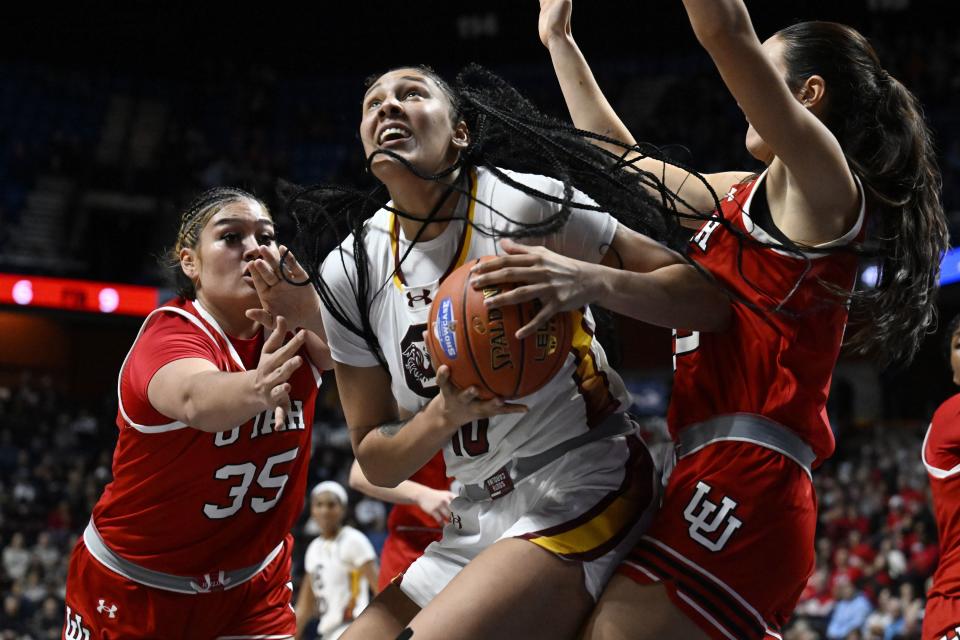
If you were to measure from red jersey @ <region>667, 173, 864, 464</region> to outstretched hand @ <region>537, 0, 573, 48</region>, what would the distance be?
105 centimetres

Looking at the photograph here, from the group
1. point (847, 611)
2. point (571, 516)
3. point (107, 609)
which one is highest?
point (571, 516)

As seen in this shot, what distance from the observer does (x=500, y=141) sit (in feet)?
9.80

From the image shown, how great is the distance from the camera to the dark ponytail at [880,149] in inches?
107

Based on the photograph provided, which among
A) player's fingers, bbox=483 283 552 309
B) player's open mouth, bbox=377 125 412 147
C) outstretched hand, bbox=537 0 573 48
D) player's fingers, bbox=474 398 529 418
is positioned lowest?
player's fingers, bbox=474 398 529 418

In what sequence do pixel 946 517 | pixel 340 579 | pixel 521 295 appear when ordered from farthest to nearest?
pixel 340 579
pixel 946 517
pixel 521 295

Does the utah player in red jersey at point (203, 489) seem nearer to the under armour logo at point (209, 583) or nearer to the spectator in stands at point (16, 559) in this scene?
the under armour logo at point (209, 583)

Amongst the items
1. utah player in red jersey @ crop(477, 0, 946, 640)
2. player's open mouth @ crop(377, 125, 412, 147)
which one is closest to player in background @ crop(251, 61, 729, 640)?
player's open mouth @ crop(377, 125, 412, 147)

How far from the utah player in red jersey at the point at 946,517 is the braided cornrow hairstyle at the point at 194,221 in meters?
2.75

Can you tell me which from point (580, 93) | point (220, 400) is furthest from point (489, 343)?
point (580, 93)

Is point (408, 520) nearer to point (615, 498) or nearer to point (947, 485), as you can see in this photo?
point (947, 485)

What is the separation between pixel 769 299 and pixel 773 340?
0.10 metres

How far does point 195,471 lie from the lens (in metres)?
3.75

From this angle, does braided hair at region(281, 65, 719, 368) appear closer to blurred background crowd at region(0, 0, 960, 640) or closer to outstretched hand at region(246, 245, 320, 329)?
outstretched hand at region(246, 245, 320, 329)

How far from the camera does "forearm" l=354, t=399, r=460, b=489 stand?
2.56 m
